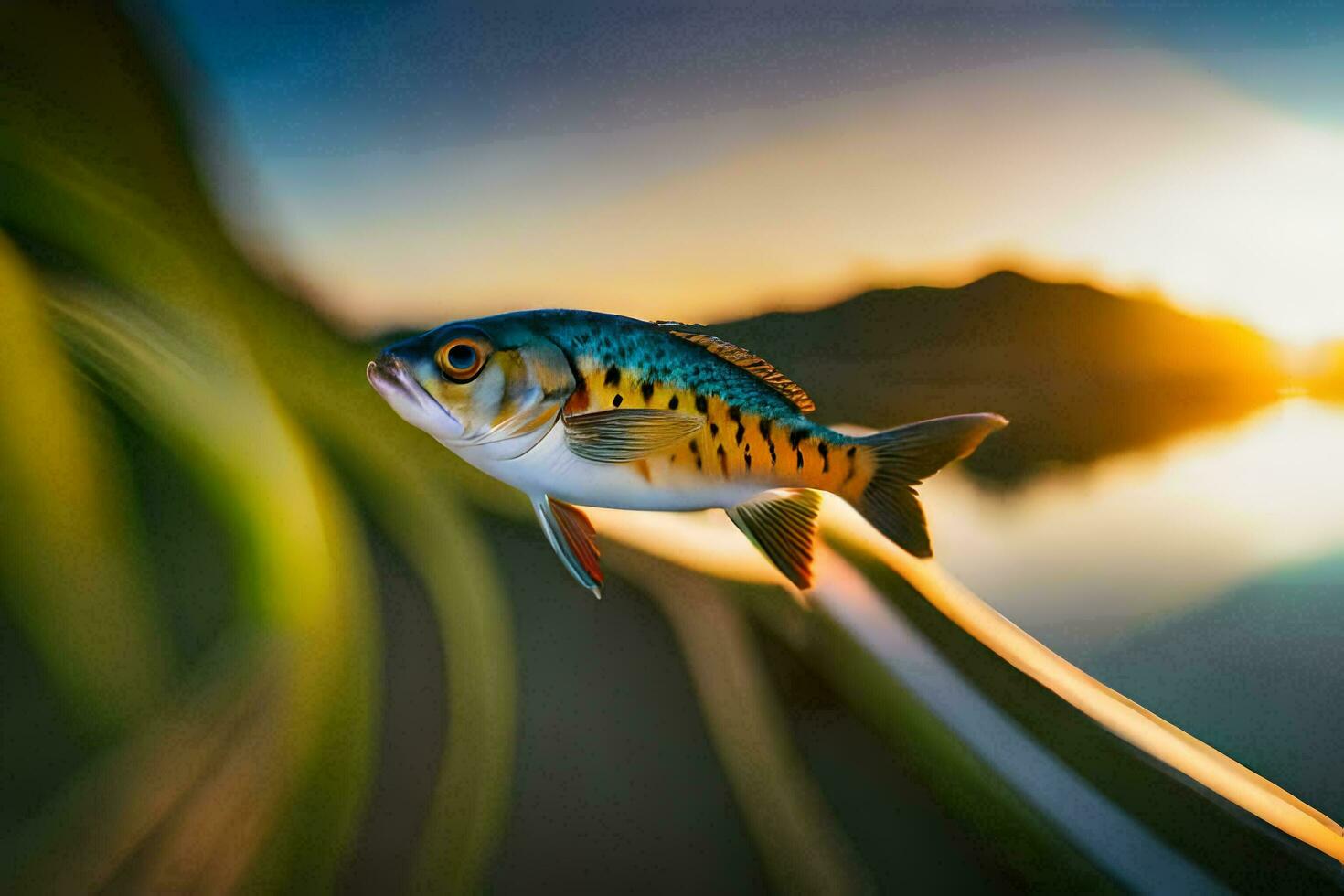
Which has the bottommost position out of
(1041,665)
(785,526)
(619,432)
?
(1041,665)

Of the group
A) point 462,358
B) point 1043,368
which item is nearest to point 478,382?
point 462,358

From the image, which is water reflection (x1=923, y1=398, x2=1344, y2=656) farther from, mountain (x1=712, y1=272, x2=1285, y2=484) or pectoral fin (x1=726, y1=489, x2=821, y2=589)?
pectoral fin (x1=726, y1=489, x2=821, y2=589)

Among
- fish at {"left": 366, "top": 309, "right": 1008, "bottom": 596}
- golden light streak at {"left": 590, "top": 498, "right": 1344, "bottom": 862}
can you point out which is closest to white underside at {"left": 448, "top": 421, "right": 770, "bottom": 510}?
fish at {"left": 366, "top": 309, "right": 1008, "bottom": 596}

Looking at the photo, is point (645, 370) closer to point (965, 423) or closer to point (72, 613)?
point (965, 423)

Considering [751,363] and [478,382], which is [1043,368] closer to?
[751,363]

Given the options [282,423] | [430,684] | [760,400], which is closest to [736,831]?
[430,684]

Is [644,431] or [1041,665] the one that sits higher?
[644,431]
